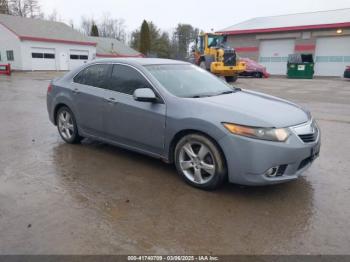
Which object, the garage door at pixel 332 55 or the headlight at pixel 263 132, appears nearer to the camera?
the headlight at pixel 263 132

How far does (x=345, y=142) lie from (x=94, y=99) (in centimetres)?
476

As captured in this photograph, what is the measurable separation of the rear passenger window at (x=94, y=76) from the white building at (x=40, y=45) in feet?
92.6

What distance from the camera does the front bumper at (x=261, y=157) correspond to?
3.38 m

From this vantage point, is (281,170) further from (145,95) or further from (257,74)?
(257,74)

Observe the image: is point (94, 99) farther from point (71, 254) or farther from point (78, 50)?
point (78, 50)

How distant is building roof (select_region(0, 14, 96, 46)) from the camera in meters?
31.7

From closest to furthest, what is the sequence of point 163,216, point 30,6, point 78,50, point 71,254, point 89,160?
1. point 71,254
2. point 163,216
3. point 89,160
4. point 78,50
5. point 30,6

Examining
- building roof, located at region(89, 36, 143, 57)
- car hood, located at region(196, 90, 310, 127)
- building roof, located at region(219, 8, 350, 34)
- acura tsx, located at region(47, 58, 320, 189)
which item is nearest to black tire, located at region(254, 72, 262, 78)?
building roof, located at region(219, 8, 350, 34)

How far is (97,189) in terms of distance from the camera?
384 cm

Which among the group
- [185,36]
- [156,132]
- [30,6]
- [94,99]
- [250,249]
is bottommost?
[250,249]

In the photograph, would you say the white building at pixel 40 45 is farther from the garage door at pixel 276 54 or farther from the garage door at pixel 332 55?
the garage door at pixel 332 55

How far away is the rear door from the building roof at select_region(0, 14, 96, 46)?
29.7 meters

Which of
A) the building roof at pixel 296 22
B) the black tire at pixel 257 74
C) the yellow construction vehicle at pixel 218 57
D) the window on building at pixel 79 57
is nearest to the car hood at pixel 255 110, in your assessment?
the yellow construction vehicle at pixel 218 57

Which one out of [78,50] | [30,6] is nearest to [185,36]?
[30,6]
